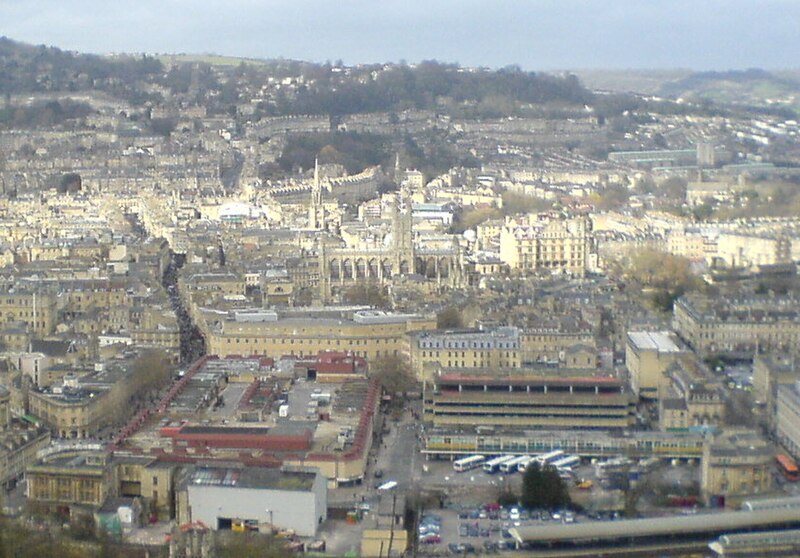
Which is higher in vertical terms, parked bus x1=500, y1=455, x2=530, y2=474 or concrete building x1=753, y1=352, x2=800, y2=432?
concrete building x1=753, y1=352, x2=800, y2=432

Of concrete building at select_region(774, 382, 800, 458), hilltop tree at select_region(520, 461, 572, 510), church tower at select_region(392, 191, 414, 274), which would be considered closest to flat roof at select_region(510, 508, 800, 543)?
hilltop tree at select_region(520, 461, 572, 510)

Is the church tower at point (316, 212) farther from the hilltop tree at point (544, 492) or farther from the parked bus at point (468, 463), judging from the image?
the hilltop tree at point (544, 492)

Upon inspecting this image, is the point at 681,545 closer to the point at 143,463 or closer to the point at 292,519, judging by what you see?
the point at 292,519

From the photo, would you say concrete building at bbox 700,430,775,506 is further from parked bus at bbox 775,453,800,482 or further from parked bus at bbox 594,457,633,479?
parked bus at bbox 594,457,633,479

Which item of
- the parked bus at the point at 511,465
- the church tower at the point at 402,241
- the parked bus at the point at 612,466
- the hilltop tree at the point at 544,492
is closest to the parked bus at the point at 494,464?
the parked bus at the point at 511,465

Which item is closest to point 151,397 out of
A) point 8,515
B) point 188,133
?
point 8,515
